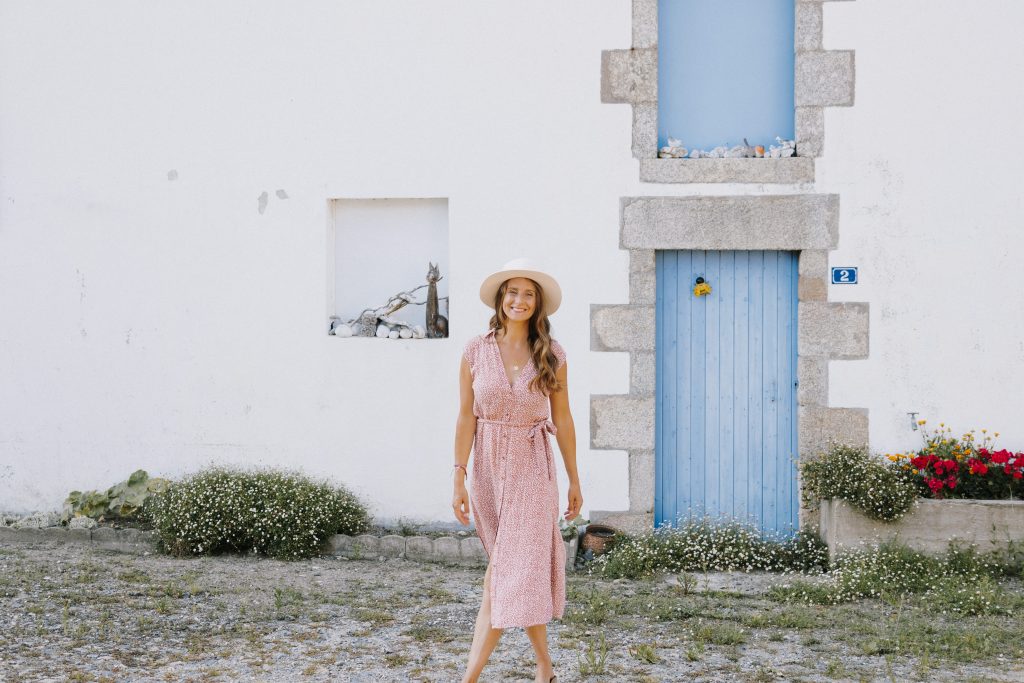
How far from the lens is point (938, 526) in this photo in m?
6.11

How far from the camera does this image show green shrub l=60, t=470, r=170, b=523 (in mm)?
6922

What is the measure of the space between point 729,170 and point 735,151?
17cm

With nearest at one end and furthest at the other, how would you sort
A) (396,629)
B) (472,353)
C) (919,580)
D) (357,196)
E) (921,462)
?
(472,353), (396,629), (919,580), (921,462), (357,196)

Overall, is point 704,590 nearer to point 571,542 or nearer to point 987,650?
point 571,542

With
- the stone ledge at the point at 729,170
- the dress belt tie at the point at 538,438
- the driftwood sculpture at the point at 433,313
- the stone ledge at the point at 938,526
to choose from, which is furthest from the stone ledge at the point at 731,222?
the dress belt tie at the point at 538,438

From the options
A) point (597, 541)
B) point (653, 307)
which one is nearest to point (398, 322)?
point (653, 307)

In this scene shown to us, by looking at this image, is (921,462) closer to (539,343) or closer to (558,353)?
(558,353)

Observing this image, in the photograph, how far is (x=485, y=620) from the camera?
3842 millimetres

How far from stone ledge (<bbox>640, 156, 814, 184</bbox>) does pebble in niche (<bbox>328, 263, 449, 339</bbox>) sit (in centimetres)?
154

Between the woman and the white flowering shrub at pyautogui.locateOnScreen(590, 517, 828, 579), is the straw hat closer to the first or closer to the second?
the woman

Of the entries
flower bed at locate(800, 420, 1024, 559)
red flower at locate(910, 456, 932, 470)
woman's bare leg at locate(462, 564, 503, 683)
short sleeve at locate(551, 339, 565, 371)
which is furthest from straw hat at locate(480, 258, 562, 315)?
red flower at locate(910, 456, 932, 470)

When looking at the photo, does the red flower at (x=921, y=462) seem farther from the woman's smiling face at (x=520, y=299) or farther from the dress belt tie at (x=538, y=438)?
the woman's smiling face at (x=520, y=299)

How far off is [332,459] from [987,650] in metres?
4.05

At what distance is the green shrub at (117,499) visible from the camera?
692cm
